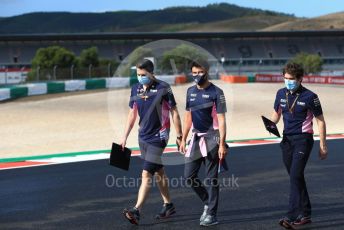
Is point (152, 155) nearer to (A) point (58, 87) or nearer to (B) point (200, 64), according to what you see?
(B) point (200, 64)

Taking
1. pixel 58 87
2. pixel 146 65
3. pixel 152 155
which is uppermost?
pixel 146 65

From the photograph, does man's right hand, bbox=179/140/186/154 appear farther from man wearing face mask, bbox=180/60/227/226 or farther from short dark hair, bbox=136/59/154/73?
short dark hair, bbox=136/59/154/73

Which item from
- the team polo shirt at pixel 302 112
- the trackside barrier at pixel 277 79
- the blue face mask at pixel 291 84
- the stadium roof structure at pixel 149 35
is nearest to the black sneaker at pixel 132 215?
the team polo shirt at pixel 302 112

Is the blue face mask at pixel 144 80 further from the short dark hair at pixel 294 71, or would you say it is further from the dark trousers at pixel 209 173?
the short dark hair at pixel 294 71

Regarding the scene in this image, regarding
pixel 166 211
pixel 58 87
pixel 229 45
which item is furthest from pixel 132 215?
pixel 229 45

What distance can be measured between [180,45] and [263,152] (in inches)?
258

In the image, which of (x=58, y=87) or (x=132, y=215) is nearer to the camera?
(x=132, y=215)

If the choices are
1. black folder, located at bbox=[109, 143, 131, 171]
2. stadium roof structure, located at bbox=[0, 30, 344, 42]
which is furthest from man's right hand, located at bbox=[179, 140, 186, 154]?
stadium roof structure, located at bbox=[0, 30, 344, 42]

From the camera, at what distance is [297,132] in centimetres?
634

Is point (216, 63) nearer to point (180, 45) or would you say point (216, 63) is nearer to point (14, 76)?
point (180, 45)

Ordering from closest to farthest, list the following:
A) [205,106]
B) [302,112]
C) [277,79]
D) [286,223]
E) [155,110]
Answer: [286,223], [302,112], [205,106], [155,110], [277,79]

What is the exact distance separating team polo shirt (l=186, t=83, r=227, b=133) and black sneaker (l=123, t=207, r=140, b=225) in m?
1.09

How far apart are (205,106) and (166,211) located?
4.33ft

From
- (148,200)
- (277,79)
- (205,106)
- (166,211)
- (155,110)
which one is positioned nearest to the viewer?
(205,106)
